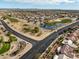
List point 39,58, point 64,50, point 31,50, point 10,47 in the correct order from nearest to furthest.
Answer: point 39,58 → point 64,50 → point 31,50 → point 10,47

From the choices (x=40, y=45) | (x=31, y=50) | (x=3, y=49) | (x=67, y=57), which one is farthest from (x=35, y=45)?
(x=67, y=57)

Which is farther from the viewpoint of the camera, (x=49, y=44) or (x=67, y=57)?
(x=49, y=44)

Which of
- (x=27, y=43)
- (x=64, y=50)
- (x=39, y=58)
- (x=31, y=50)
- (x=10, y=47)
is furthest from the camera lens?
(x=27, y=43)

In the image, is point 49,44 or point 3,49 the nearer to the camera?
point 3,49

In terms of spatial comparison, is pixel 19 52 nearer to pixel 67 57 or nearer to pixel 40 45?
pixel 40 45

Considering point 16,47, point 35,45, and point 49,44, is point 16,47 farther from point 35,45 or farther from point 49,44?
point 49,44

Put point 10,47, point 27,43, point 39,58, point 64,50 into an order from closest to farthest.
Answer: point 39,58, point 64,50, point 10,47, point 27,43

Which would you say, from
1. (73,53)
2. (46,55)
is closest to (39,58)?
(46,55)

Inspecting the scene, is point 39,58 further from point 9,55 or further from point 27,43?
point 27,43

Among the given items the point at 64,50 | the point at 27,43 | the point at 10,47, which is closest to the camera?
the point at 64,50
